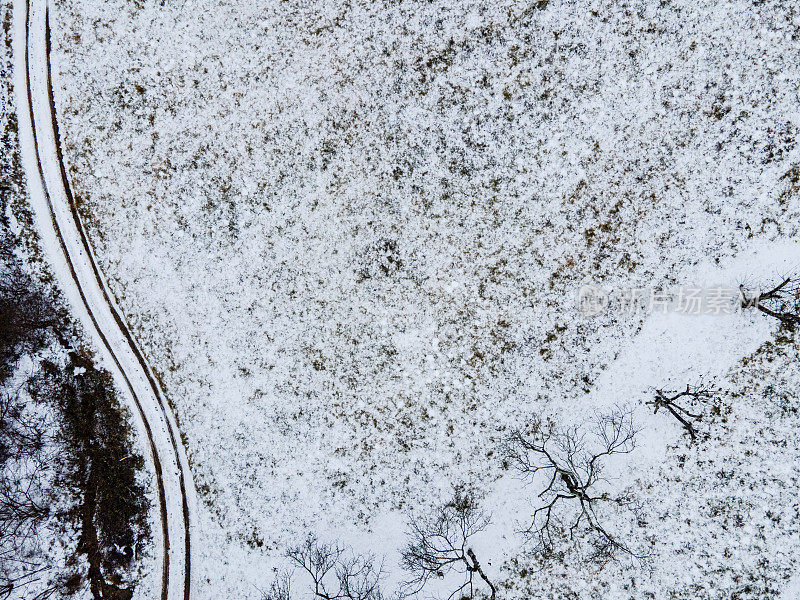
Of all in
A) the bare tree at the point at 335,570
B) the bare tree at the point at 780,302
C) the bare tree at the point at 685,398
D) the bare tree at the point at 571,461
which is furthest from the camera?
the bare tree at the point at 335,570

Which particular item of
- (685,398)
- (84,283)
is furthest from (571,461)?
(84,283)

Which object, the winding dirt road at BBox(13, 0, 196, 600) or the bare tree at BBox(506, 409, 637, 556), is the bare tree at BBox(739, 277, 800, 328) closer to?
the bare tree at BBox(506, 409, 637, 556)

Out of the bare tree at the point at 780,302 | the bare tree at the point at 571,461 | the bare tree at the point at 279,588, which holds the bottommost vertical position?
the bare tree at the point at 279,588

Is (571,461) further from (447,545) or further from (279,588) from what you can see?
(279,588)

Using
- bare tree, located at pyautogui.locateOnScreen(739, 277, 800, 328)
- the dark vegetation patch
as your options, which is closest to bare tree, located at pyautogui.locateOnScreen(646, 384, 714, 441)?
bare tree, located at pyautogui.locateOnScreen(739, 277, 800, 328)

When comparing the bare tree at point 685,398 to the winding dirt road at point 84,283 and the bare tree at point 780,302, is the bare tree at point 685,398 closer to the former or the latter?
the bare tree at point 780,302

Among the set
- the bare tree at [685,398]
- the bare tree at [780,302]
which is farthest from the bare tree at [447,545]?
the bare tree at [780,302]

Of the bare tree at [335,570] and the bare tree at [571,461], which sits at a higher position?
the bare tree at [571,461]
